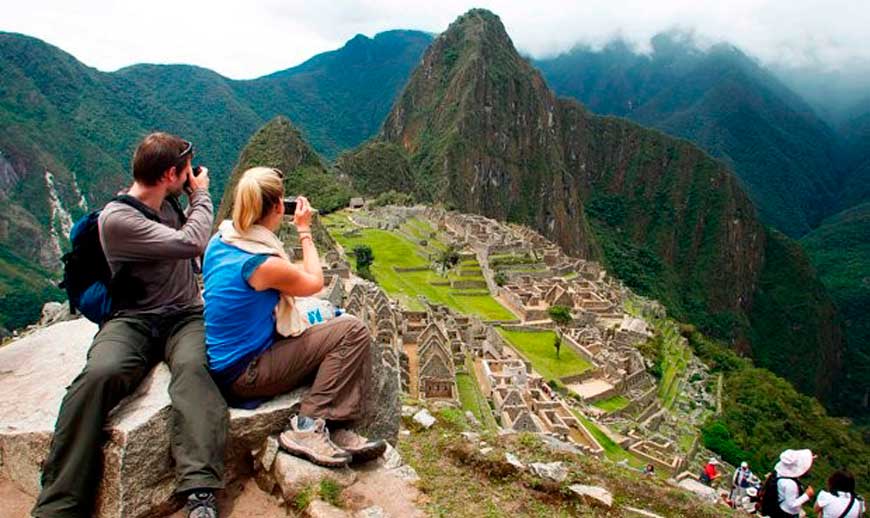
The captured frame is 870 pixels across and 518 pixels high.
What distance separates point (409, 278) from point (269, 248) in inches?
1410

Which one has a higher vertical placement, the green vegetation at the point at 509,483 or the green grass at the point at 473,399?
the green vegetation at the point at 509,483

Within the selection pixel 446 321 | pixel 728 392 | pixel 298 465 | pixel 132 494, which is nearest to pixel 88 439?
pixel 132 494

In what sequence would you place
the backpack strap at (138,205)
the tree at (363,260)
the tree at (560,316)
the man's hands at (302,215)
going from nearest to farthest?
the backpack strap at (138,205)
the man's hands at (302,215)
the tree at (363,260)
the tree at (560,316)

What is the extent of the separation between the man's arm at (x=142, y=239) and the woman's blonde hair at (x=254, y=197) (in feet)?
1.37

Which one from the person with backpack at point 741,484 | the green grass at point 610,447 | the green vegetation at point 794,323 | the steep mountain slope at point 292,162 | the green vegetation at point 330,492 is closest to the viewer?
the green vegetation at point 330,492

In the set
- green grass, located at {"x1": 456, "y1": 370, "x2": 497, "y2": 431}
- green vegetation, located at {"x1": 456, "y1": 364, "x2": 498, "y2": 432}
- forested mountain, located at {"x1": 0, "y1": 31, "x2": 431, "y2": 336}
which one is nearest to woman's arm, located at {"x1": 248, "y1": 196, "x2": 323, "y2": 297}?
green vegetation, located at {"x1": 456, "y1": 364, "x2": 498, "y2": 432}

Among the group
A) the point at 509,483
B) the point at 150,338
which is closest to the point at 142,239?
the point at 150,338

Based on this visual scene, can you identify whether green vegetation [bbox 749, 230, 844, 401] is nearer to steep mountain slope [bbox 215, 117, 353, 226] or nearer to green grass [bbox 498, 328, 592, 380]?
steep mountain slope [bbox 215, 117, 353, 226]

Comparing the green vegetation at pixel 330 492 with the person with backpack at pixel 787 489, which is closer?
the green vegetation at pixel 330 492

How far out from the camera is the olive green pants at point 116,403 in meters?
3.71

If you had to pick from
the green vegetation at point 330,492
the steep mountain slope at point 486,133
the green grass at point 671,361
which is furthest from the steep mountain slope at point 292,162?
the green vegetation at point 330,492

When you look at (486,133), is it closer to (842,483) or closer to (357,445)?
(842,483)

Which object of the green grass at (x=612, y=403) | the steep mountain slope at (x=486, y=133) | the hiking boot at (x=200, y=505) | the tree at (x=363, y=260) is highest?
the steep mountain slope at (x=486, y=133)

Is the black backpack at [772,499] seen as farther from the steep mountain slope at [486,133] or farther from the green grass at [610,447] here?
the steep mountain slope at [486,133]
